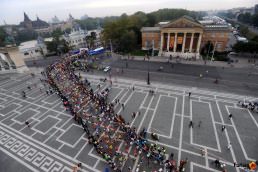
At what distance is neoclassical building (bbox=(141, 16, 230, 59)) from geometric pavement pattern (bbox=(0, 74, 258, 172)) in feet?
70.4

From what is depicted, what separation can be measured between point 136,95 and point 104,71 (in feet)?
51.8

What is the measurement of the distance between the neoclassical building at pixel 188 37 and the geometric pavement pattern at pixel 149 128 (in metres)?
21.4

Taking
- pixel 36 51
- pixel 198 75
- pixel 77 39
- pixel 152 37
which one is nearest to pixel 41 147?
pixel 198 75

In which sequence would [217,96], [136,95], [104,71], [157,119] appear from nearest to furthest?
[157,119], [217,96], [136,95], [104,71]

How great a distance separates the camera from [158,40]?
5419 cm

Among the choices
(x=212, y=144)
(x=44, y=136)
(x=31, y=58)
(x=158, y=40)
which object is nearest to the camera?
(x=212, y=144)

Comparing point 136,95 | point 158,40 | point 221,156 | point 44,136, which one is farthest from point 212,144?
point 158,40

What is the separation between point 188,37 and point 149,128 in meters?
36.5

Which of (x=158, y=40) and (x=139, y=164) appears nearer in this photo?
(x=139, y=164)

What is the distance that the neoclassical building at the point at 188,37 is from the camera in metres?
44.9

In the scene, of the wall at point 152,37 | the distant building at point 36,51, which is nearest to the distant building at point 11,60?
the distant building at point 36,51

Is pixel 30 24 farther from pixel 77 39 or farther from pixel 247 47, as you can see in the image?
pixel 247 47

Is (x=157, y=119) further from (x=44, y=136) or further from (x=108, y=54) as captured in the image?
(x=108, y=54)

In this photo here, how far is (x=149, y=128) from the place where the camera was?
21.4 meters
